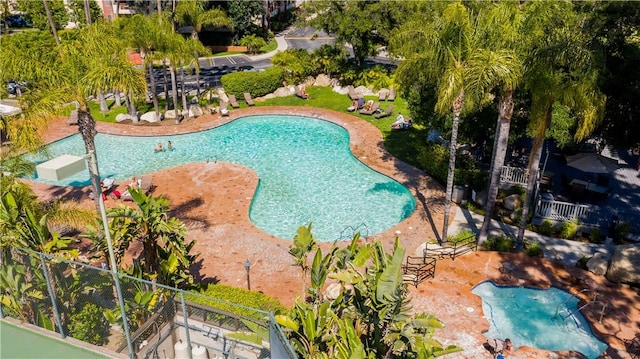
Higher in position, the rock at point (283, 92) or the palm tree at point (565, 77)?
the palm tree at point (565, 77)

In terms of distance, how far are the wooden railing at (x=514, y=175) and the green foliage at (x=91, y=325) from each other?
66.3 feet

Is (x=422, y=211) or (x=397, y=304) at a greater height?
(x=397, y=304)

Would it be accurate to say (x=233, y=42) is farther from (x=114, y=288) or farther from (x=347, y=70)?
(x=114, y=288)

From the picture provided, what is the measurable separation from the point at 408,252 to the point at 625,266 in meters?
8.58

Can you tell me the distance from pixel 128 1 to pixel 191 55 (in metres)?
44.9

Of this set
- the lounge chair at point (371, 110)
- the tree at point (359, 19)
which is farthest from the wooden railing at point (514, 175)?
the tree at point (359, 19)

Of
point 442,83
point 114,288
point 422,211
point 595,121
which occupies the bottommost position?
point 422,211

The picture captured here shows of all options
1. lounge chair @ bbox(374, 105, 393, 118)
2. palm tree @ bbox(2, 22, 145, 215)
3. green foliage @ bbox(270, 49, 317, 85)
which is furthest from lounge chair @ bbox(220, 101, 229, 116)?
palm tree @ bbox(2, 22, 145, 215)

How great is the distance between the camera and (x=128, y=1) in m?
71.8

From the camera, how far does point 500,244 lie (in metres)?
21.4

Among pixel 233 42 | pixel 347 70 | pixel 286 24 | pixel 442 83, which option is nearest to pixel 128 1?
pixel 233 42

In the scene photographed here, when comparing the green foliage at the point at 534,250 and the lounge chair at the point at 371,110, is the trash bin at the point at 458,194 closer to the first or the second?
the green foliage at the point at 534,250

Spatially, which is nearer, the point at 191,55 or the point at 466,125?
the point at 466,125

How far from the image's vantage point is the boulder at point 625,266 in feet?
61.4
